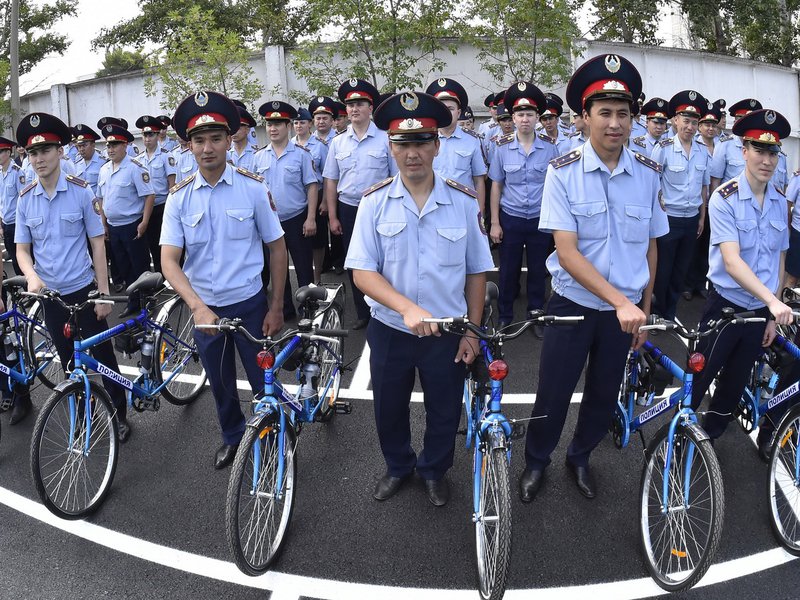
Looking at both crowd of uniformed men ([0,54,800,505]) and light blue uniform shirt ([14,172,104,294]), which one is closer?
crowd of uniformed men ([0,54,800,505])

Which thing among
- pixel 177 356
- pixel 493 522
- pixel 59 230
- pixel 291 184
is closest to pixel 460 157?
pixel 291 184

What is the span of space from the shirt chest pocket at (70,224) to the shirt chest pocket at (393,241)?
8.11ft

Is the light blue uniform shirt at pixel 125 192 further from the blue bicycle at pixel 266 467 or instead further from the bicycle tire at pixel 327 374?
the blue bicycle at pixel 266 467

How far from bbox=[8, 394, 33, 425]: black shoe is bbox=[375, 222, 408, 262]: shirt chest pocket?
3.42 metres

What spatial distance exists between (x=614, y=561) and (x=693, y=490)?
0.51 metres

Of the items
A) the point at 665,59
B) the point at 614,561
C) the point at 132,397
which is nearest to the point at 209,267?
the point at 132,397

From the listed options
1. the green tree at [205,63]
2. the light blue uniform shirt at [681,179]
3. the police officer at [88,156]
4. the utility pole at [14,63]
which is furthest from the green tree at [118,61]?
the light blue uniform shirt at [681,179]

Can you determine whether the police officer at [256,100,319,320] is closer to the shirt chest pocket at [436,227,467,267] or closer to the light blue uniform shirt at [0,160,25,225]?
the light blue uniform shirt at [0,160,25,225]

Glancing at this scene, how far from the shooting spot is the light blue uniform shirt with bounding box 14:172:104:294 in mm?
4551

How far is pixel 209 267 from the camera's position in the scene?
392 centimetres

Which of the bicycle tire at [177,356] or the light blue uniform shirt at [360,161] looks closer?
the bicycle tire at [177,356]

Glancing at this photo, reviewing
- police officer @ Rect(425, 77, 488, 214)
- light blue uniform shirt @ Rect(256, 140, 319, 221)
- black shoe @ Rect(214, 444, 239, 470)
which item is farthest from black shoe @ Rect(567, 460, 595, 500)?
light blue uniform shirt @ Rect(256, 140, 319, 221)

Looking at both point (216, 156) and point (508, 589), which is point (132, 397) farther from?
point (508, 589)

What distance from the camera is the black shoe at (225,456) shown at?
166 inches
